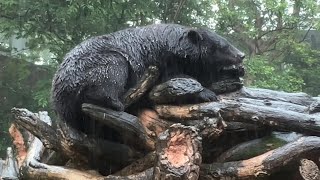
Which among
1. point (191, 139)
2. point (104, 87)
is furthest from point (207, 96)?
point (191, 139)

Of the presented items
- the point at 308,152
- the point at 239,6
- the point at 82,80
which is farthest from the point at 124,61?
the point at 239,6

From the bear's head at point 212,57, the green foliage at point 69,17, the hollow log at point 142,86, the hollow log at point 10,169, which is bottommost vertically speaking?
the hollow log at point 10,169

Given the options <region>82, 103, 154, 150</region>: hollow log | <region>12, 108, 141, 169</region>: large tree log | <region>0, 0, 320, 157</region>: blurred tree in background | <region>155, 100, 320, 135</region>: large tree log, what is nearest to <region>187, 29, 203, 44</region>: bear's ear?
<region>155, 100, 320, 135</region>: large tree log

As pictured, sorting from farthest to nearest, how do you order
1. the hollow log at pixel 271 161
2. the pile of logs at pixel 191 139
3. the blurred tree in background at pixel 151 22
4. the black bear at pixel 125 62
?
the blurred tree in background at pixel 151 22 < the black bear at pixel 125 62 < the hollow log at pixel 271 161 < the pile of logs at pixel 191 139

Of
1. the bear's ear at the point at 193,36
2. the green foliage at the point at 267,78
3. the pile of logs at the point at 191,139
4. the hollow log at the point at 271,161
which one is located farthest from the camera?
the green foliage at the point at 267,78

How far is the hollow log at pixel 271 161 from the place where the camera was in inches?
105

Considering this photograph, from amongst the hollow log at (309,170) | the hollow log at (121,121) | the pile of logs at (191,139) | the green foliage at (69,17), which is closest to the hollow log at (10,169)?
the pile of logs at (191,139)

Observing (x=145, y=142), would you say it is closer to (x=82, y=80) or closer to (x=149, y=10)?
(x=82, y=80)

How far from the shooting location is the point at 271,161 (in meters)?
2.68

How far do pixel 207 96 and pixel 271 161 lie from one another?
820 millimetres

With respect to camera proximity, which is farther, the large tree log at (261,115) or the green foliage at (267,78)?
the green foliage at (267,78)

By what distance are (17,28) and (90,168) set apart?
4825 millimetres

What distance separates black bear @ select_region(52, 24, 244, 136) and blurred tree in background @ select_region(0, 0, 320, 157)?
11.3ft

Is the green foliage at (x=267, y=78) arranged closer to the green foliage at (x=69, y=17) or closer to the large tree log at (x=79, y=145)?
the green foliage at (x=69, y=17)
